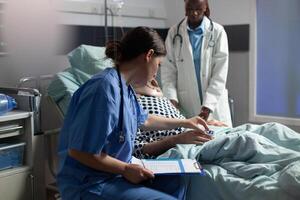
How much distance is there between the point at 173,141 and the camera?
75.5 inches

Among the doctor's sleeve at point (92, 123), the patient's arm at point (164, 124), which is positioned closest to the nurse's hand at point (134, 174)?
the doctor's sleeve at point (92, 123)

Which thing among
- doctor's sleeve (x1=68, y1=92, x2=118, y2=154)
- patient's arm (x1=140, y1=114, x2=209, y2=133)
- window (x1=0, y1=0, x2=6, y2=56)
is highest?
window (x1=0, y1=0, x2=6, y2=56)

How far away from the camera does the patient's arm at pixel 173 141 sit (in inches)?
74.8

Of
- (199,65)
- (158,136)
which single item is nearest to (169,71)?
(199,65)

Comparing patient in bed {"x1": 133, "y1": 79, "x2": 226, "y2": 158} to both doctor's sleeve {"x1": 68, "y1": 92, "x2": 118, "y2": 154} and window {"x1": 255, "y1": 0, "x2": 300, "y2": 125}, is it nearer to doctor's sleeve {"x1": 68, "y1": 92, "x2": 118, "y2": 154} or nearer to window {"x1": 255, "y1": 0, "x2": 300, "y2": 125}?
doctor's sleeve {"x1": 68, "y1": 92, "x2": 118, "y2": 154}

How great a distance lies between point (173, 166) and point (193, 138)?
1.34 ft

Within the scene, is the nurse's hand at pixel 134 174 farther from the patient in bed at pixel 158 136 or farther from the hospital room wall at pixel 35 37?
the hospital room wall at pixel 35 37

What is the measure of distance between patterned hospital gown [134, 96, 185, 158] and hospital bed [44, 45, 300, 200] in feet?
0.57

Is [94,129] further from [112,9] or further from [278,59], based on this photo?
[278,59]

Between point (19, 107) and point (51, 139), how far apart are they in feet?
1.55

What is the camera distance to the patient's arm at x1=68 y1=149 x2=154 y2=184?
1.35 meters

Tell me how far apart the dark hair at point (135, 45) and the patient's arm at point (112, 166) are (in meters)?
0.38

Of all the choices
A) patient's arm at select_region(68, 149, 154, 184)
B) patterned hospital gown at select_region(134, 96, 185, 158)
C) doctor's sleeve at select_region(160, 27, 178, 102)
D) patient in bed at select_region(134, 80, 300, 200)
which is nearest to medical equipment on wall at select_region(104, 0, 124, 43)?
doctor's sleeve at select_region(160, 27, 178, 102)

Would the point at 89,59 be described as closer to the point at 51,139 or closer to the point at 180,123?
the point at 51,139
